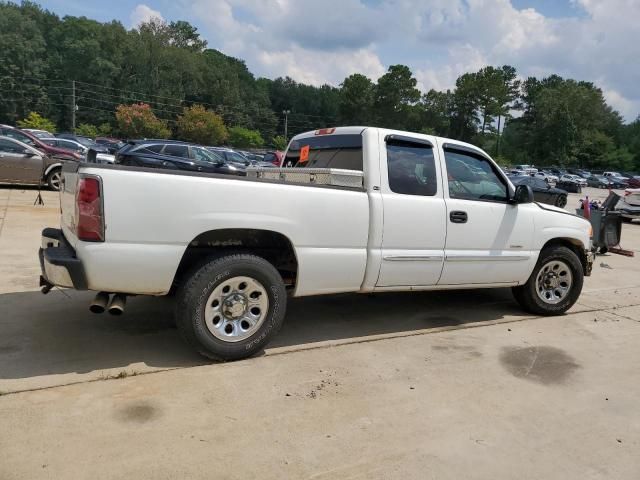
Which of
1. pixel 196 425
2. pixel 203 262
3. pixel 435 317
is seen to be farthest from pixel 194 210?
pixel 435 317

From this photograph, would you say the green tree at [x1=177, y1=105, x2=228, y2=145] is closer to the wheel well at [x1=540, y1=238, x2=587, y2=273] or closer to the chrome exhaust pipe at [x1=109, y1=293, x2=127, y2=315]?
the wheel well at [x1=540, y1=238, x2=587, y2=273]

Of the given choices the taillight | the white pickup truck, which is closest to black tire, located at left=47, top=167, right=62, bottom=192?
the white pickup truck

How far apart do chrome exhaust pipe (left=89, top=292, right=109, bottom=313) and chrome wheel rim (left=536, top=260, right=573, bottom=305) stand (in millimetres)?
4391

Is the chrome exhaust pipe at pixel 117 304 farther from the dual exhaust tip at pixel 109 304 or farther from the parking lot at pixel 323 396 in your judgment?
the parking lot at pixel 323 396

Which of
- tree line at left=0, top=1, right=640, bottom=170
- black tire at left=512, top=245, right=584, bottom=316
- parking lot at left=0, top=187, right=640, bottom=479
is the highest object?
tree line at left=0, top=1, right=640, bottom=170

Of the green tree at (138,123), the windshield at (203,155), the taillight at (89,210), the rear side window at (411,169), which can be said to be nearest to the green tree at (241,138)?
the green tree at (138,123)

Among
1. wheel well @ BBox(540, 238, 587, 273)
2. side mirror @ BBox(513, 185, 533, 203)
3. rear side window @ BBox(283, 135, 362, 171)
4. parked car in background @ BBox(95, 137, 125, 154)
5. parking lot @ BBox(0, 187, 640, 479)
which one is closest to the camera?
parking lot @ BBox(0, 187, 640, 479)

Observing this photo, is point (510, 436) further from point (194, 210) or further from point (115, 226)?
point (115, 226)

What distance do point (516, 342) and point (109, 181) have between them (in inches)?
152

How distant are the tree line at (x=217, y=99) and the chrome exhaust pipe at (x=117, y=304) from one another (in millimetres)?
77934

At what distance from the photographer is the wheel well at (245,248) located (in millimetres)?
4082

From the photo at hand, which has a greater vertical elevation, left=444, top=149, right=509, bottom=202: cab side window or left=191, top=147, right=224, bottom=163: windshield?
left=191, top=147, right=224, bottom=163: windshield

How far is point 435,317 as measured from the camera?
567 centimetres

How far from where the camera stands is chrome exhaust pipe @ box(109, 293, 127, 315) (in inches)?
150
